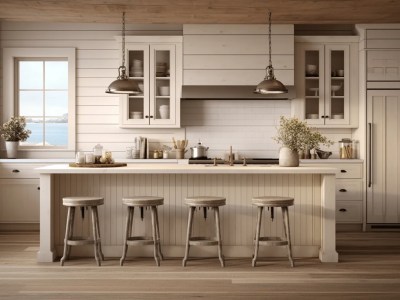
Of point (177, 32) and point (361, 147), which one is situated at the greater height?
point (177, 32)

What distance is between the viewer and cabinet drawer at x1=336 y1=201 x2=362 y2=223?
301 inches

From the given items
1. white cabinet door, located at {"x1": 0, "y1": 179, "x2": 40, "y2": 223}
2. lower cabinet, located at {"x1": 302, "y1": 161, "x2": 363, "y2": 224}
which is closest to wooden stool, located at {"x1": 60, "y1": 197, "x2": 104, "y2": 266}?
white cabinet door, located at {"x1": 0, "y1": 179, "x2": 40, "y2": 223}

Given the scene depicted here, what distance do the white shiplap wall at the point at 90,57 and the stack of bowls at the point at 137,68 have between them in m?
0.31

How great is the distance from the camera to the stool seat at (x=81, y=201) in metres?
5.32

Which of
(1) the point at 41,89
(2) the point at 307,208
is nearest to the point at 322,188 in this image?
(2) the point at 307,208

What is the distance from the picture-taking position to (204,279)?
4863 mm

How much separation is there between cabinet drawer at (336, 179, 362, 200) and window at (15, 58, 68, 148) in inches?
149

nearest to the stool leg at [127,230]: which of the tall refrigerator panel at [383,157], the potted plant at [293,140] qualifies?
the potted plant at [293,140]

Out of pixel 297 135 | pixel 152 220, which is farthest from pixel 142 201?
pixel 297 135

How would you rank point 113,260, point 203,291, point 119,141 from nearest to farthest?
point 203,291, point 113,260, point 119,141

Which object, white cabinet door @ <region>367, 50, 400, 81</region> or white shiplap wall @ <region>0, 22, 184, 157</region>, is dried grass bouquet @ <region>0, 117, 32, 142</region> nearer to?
white shiplap wall @ <region>0, 22, 184, 157</region>

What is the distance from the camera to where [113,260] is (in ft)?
18.5

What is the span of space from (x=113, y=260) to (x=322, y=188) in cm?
214

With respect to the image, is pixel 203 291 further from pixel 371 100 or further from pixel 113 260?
pixel 371 100
